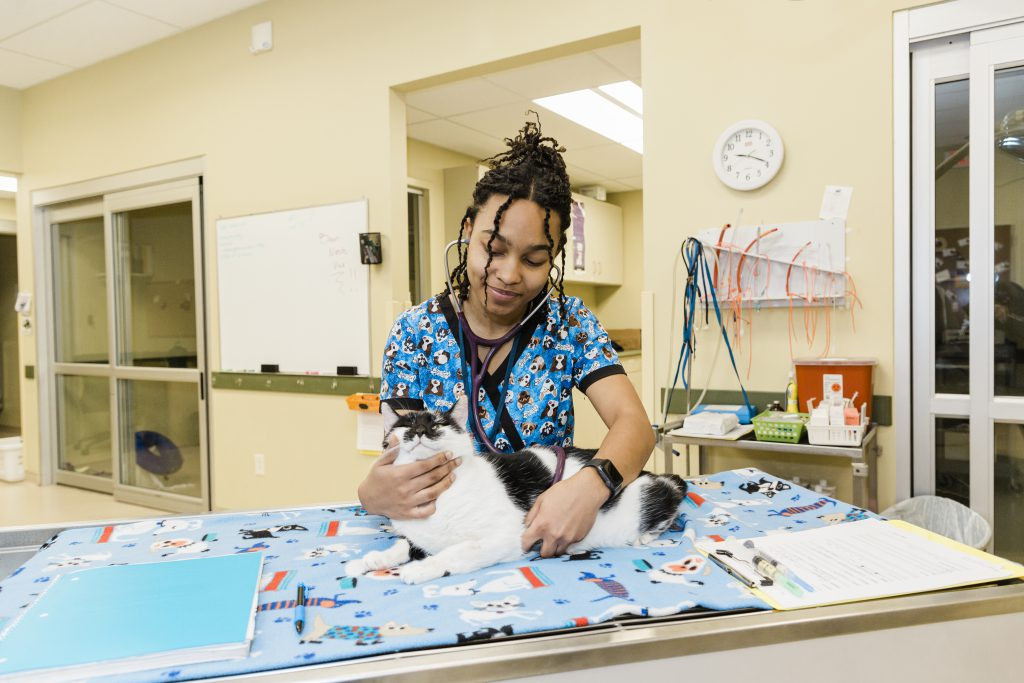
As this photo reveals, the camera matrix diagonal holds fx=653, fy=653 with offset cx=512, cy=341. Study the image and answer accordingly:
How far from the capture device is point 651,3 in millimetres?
2502

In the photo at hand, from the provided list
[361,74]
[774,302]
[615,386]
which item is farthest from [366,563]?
[361,74]

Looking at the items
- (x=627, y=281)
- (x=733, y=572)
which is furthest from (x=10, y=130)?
(x=733, y=572)

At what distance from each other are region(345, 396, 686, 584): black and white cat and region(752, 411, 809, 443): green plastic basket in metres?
1.10

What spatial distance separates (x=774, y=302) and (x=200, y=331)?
3121 mm

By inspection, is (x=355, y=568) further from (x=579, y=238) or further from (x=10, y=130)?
(x=10, y=130)

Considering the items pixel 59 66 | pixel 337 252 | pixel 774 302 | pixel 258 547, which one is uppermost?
pixel 59 66

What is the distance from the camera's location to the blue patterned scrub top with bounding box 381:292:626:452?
1271mm

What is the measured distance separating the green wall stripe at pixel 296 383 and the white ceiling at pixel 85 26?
1.96 meters

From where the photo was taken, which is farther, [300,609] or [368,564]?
[368,564]

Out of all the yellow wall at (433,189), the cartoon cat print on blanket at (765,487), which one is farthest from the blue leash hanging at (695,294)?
the yellow wall at (433,189)

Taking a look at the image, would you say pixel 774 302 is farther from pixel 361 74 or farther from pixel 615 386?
pixel 361 74

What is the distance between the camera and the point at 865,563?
94 cm

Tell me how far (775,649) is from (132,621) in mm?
768

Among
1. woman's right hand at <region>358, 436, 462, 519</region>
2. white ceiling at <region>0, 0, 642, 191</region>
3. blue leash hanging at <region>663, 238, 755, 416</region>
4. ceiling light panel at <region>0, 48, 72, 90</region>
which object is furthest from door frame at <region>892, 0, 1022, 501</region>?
ceiling light panel at <region>0, 48, 72, 90</region>
